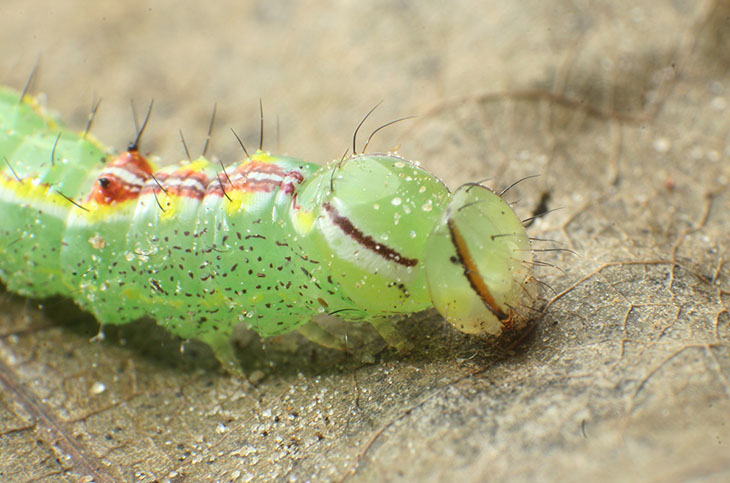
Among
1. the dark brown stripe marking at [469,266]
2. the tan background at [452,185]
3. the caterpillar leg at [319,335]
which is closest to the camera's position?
the tan background at [452,185]

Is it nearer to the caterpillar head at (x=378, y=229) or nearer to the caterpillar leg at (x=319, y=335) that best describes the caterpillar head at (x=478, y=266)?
the caterpillar head at (x=378, y=229)

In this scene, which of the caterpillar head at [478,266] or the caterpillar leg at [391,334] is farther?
the caterpillar leg at [391,334]

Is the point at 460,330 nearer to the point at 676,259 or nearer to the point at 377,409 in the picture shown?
the point at 377,409

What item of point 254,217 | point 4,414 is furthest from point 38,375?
point 254,217

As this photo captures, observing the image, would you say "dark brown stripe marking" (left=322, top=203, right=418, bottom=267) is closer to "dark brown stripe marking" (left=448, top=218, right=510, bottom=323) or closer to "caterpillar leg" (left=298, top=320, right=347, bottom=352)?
"dark brown stripe marking" (left=448, top=218, right=510, bottom=323)

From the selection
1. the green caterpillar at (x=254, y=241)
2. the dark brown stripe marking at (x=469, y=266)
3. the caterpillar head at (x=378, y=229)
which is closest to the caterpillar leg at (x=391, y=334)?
the green caterpillar at (x=254, y=241)

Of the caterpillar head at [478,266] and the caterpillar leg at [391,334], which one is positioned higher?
the caterpillar head at [478,266]

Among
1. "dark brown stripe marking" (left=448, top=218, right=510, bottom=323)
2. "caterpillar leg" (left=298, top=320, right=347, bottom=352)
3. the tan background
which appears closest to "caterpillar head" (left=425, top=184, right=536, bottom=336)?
"dark brown stripe marking" (left=448, top=218, right=510, bottom=323)
